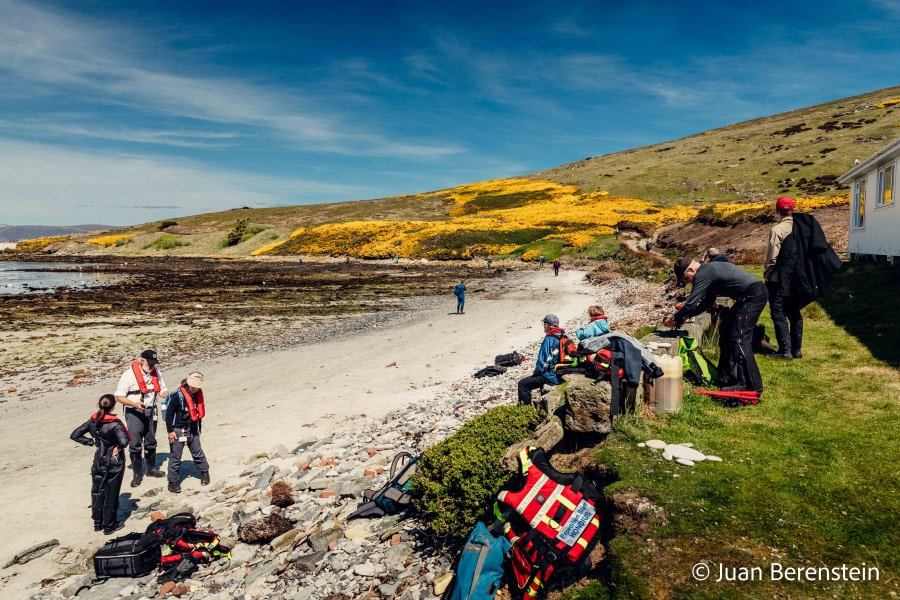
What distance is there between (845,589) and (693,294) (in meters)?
5.17

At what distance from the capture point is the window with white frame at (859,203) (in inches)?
915

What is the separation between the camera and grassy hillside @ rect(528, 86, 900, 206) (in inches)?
3602

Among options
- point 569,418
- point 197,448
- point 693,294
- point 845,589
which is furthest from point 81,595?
point 693,294

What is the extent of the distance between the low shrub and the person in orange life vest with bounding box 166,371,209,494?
18.5 feet

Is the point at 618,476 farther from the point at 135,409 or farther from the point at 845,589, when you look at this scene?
the point at 135,409

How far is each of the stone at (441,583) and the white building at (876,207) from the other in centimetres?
2147

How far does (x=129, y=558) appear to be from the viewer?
8.07 metres

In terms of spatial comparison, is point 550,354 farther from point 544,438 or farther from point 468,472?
point 468,472

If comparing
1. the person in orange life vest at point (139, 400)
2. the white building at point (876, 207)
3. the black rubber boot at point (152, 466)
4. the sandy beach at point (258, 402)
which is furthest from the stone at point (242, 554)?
the white building at point (876, 207)

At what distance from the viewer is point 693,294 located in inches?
346

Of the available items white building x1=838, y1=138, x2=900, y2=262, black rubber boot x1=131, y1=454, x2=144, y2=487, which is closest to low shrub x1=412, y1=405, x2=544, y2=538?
black rubber boot x1=131, y1=454, x2=144, y2=487

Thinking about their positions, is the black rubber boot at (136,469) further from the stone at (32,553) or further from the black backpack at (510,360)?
the black backpack at (510,360)

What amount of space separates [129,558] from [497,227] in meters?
89.1

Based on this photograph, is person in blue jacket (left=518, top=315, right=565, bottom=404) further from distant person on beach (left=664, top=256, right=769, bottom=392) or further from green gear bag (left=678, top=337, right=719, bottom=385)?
green gear bag (left=678, top=337, right=719, bottom=385)
